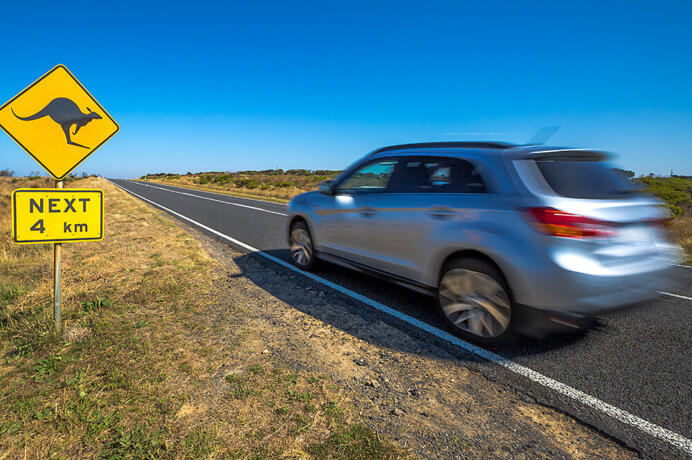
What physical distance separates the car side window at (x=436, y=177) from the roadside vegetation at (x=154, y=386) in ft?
6.60

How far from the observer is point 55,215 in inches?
119

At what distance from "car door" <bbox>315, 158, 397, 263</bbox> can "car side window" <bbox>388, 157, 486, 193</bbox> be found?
21cm

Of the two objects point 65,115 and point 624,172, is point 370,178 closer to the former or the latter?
point 624,172

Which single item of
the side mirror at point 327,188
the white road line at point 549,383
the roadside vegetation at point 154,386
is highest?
the side mirror at point 327,188

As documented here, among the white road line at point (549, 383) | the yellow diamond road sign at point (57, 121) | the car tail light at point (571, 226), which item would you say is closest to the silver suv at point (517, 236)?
the car tail light at point (571, 226)

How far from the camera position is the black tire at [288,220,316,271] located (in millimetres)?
5391

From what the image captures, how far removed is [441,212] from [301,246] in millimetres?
2733

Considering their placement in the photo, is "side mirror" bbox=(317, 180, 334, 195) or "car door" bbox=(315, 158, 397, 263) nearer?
"car door" bbox=(315, 158, 397, 263)

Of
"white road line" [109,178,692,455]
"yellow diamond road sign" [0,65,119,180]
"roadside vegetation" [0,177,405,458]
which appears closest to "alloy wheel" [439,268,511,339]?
"white road line" [109,178,692,455]

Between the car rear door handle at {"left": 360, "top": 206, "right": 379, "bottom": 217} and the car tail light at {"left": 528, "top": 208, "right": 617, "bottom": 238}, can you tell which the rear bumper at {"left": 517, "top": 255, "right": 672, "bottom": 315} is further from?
the car rear door handle at {"left": 360, "top": 206, "right": 379, "bottom": 217}

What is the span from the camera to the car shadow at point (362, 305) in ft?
10.3

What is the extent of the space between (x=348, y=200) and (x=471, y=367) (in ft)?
8.05

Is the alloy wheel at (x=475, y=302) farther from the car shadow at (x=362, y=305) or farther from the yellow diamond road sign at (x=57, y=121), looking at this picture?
the yellow diamond road sign at (x=57, y=121)

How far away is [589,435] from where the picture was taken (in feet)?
7.00
